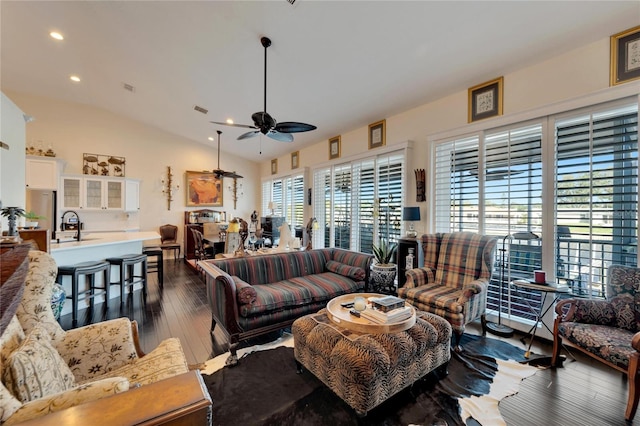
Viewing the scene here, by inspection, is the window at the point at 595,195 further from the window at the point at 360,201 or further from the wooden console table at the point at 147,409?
the wooden console table at the point at 147,409

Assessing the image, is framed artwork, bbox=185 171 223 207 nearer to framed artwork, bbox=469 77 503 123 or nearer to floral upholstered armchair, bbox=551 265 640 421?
framed artwork, bbox=469 77 503 123

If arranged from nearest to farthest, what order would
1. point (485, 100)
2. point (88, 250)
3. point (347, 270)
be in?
point (485, 100), point (347, 270), point (88, 250)

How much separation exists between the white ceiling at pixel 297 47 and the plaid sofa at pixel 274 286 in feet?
8.32

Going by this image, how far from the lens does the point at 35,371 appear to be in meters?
1.13

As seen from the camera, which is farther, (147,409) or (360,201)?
(360,201)

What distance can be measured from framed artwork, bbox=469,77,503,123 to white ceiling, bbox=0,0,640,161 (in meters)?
0.16

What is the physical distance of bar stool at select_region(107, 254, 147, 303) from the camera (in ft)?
12.9

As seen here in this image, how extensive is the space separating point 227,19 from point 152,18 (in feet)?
3.37

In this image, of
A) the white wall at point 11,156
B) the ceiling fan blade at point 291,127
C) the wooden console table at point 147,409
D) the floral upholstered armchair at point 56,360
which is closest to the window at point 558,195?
the ceiling fan blade at point 291,127

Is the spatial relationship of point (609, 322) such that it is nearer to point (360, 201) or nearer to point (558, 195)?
point (558, 195)

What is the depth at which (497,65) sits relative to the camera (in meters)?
3.06

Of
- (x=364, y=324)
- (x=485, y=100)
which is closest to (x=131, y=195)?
(x=364, y=324)

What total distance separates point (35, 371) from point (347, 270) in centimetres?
292

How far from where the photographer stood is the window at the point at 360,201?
4.55 metres
